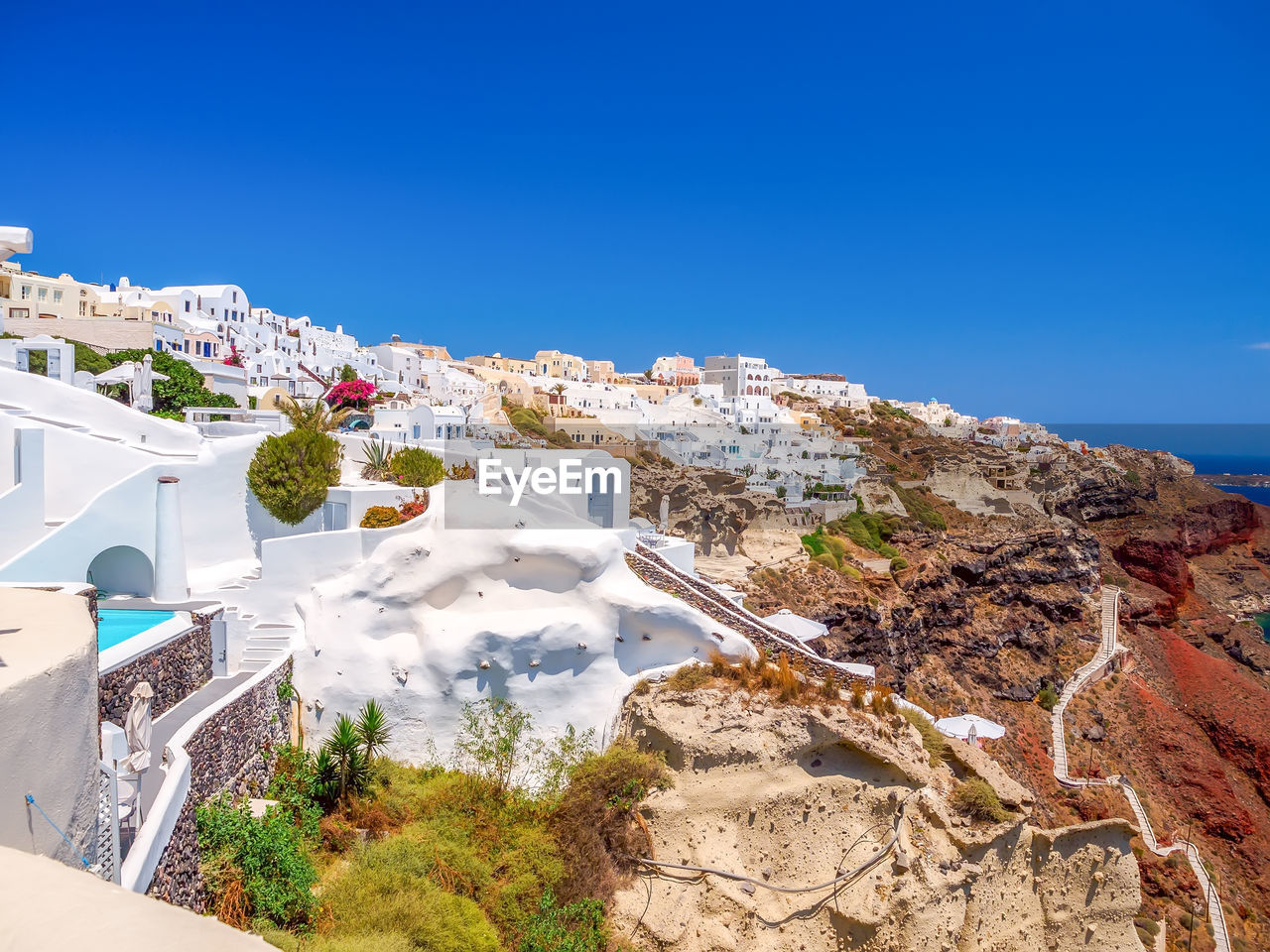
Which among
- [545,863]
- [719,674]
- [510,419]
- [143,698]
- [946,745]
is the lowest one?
[545,863]

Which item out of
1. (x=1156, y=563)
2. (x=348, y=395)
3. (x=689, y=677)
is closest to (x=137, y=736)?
(x=689, y=677)

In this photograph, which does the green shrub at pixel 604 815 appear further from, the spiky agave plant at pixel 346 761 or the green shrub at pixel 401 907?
the spiky agave plant at pixel 346 761

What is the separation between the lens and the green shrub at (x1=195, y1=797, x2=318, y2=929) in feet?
25.2

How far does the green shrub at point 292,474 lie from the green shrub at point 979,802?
13.2 m

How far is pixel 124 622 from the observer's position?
1130 cm

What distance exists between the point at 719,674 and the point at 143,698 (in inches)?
318

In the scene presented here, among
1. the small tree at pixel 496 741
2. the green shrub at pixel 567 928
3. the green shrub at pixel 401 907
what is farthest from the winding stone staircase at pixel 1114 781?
the green shrub at pixel 401 907

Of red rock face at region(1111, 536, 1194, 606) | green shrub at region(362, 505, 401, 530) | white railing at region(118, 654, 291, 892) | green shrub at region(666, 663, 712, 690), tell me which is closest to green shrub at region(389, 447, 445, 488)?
green shrub at region(362, 505, 401, 530)

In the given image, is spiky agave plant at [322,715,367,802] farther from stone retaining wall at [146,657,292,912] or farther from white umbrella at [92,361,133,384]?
white umbrella at [92,361,133,384]

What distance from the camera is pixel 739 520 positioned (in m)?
27.1

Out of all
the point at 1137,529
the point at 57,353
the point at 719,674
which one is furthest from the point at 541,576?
the point at 1137,529

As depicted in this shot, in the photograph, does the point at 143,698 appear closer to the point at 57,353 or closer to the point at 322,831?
the point at 322,831

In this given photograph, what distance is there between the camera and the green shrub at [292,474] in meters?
14.8

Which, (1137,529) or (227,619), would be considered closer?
(227,619)
